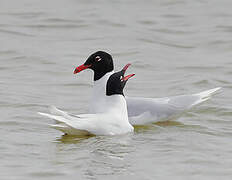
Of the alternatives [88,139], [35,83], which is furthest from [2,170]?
[35,83]

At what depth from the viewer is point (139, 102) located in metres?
10.6

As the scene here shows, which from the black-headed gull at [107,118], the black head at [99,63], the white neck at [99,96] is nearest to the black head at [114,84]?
the black-headed gull at [107,118]

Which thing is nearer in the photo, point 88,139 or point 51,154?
point 51,154

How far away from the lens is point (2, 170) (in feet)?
25.9

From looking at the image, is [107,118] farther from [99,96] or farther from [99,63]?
[99,63]

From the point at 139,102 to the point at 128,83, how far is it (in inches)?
107

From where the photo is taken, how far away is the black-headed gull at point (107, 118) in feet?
29.7

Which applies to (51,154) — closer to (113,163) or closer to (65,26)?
(113,163)

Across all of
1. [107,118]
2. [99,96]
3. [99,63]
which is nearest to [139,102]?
[99,96]

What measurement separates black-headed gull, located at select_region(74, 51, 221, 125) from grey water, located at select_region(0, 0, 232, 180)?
18 cm

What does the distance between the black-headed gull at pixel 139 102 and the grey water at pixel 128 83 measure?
18 centimetres

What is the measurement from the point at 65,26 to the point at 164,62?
3.74 m

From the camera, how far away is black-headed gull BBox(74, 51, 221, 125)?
1042 centimetres

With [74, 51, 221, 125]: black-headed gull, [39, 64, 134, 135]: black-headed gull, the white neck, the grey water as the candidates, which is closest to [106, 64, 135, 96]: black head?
[39, 64, 134, 135]: black-headed gull
